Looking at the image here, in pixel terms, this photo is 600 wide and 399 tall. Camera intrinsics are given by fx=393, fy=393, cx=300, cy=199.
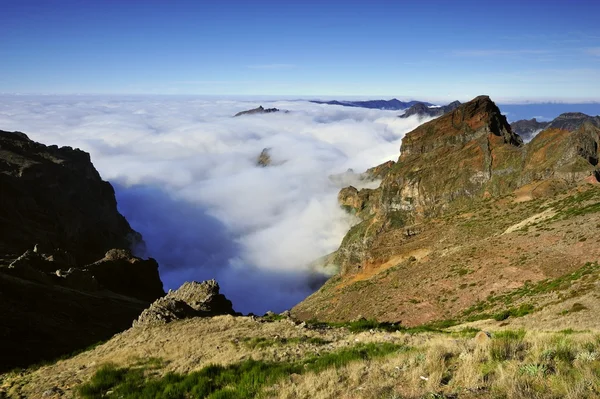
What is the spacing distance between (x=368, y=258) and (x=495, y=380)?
50.0 meters

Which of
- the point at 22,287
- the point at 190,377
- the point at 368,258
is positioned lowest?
the point at 368,258

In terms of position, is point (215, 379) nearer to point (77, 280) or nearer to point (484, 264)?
point (484, 264)

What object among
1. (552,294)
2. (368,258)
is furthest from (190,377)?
(368,258)

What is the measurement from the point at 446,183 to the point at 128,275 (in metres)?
74.7

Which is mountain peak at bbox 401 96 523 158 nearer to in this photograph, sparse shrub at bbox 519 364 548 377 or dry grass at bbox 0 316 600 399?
dry grass at bbox 0 316 600 399

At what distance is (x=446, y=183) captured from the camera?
97.8 metres

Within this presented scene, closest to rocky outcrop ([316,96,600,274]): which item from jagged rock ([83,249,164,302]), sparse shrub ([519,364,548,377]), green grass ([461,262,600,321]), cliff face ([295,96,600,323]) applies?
cliff face ([295,96,600,323])

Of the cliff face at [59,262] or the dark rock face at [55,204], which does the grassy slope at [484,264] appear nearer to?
the cliff face at [59,262]

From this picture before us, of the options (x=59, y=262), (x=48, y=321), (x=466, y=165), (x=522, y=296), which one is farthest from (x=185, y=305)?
(x=466, y=165)

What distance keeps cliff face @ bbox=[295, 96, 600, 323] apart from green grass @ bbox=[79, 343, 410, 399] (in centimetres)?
1969

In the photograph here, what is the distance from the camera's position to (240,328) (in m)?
19.8

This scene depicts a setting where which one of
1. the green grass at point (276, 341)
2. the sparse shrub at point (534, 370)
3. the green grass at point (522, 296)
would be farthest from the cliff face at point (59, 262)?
the green grass at point (522, 296)

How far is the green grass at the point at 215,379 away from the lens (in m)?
10.5

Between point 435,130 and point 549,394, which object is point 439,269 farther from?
point 435,130
